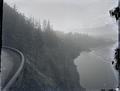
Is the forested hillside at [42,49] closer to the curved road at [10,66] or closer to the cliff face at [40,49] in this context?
the cliff face at [40,49]

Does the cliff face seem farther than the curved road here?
Yes

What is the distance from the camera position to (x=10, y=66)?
225 ft

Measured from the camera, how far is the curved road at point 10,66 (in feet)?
189

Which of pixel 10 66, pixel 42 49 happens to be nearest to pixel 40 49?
pixel 42 49

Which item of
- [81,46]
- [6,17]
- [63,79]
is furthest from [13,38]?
[81,46]

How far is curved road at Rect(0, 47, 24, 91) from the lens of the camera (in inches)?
2266

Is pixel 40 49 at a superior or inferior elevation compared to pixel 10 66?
superior

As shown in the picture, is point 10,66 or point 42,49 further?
point 42,49

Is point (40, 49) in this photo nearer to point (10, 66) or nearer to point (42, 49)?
point (42, 49)

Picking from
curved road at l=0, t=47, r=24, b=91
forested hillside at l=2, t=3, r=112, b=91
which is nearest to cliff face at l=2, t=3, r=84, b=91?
forested hillside at l=2, t=3, r=112, b=91

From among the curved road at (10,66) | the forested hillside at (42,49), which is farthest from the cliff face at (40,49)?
the curved road at (10,66)

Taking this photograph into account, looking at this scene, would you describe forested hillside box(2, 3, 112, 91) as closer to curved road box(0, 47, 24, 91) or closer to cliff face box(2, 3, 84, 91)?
cliff face box(2, 3, 84, 91)

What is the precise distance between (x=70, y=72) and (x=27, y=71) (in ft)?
119

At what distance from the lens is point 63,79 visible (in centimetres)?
11850
